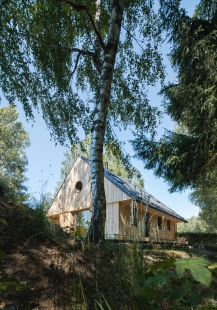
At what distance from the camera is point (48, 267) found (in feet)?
7.38

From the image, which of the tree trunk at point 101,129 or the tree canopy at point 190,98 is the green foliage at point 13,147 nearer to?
the tree canopy at point 190,98

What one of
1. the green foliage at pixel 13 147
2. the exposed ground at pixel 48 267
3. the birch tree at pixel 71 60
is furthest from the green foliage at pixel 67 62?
the green foliage at pixel 13 147

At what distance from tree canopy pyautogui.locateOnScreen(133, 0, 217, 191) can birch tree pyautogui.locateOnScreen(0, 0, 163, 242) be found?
0.77 meters

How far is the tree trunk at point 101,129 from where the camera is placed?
3.90 meters

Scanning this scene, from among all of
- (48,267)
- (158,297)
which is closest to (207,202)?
(48,267)

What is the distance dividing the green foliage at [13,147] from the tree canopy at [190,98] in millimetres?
18130

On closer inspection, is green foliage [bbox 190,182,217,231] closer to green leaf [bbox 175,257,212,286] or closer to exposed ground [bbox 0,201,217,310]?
exposed ground [bbox 0,201,217,310]

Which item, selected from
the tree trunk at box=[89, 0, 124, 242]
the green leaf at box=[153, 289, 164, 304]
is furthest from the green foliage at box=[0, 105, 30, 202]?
the green leaf at box=[153, 289, 164, 304]

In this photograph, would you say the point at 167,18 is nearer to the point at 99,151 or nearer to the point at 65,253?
the point at 99,151

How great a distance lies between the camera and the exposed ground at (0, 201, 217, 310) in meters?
→ 1.79

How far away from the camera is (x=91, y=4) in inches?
249

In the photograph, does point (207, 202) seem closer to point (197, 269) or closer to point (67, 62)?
point (67, 62)

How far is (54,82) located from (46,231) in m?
5.26

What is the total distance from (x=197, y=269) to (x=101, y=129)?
3740 mm
